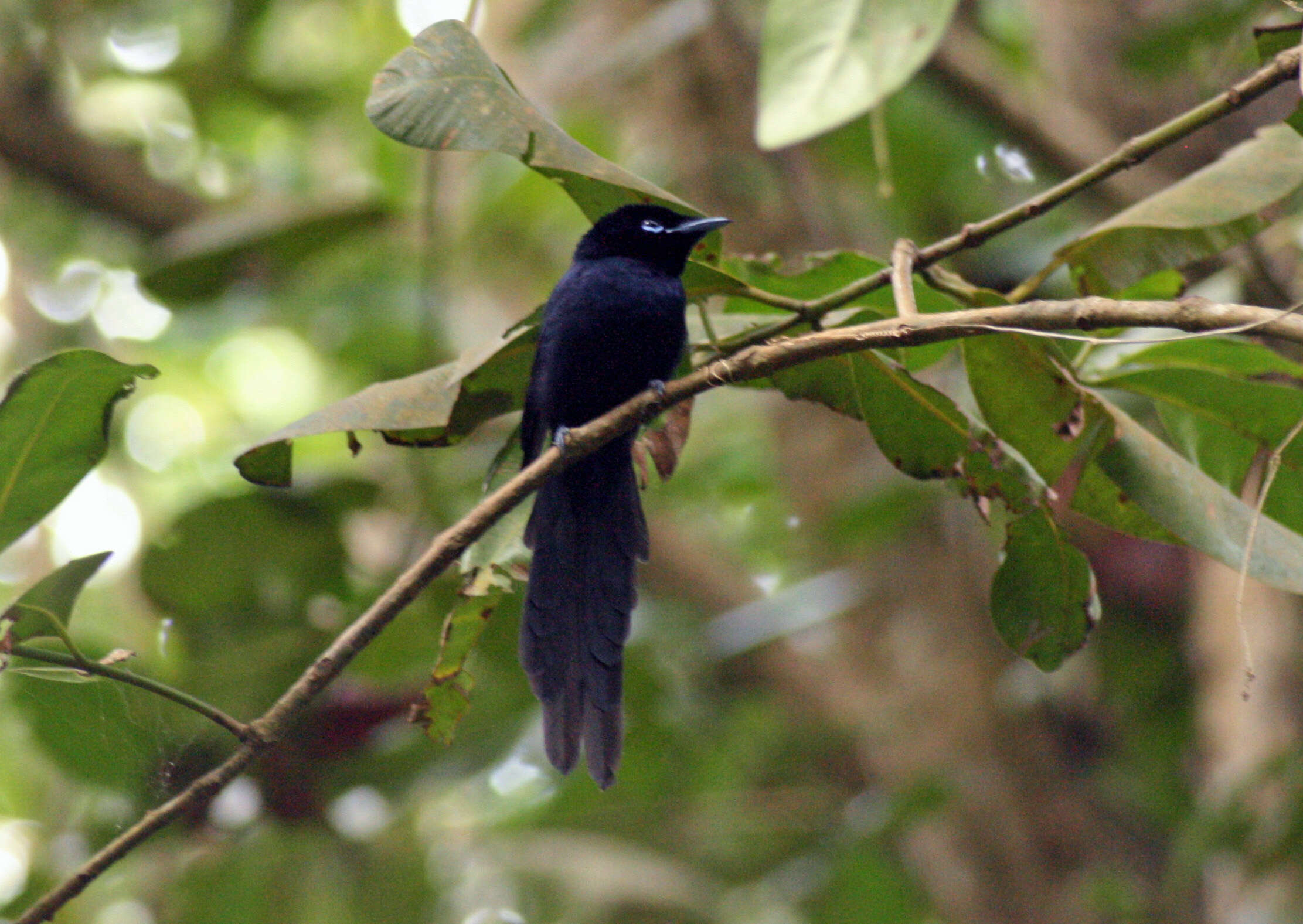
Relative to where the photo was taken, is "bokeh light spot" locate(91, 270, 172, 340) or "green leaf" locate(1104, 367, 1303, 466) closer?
"green leaf" locate(1104, 367, 1303, 466)

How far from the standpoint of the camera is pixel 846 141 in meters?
4.52

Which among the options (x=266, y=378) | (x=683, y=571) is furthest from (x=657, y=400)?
(x=266, y=378)

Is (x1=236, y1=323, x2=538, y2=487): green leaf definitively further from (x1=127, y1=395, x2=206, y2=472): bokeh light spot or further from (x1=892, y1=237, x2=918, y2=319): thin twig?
(x1=127, y1=395, x2=206, y2=472): bokeh light spot

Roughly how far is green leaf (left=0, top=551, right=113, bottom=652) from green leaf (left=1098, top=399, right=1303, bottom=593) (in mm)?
1351

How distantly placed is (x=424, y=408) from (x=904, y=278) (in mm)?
639

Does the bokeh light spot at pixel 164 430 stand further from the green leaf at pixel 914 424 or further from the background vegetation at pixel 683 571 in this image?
the green leaf at pixel 914 424

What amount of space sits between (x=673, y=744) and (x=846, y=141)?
2.18m

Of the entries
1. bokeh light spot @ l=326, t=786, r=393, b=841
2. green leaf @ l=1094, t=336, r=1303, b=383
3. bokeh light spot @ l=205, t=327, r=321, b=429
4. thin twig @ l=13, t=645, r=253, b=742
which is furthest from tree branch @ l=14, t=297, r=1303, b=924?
bokeh light spot @ l=205, t=327, r=321, b=429

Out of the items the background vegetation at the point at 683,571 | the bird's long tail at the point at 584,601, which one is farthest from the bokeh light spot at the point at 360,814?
the bird's long tail at the point at 584,601

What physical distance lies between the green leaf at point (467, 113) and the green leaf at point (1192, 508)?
664 mm

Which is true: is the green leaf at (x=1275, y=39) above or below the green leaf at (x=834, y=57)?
above

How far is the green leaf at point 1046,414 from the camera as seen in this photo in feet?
5.65

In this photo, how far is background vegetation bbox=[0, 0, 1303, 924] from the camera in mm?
3357

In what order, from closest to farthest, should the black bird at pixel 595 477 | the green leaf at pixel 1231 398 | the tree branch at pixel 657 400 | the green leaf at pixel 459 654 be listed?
the tree branch at pixel 657 400
the green leaf at pixel 459 654
the green leaf at pixel 1231 398
the black bird at pixel 595 477
